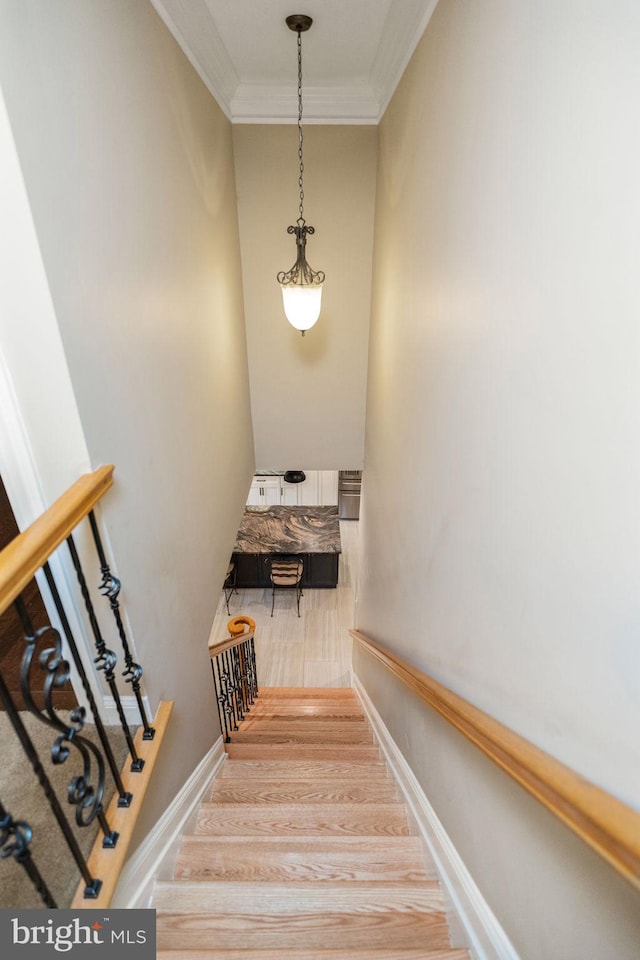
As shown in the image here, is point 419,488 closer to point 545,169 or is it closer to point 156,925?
point 545,169

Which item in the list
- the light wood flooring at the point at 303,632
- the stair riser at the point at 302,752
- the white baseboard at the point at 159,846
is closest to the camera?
the white baseboard at the point at 159,846

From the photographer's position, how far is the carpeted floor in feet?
4.39

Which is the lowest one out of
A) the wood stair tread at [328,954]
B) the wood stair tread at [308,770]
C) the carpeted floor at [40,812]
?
the wood stair tread at [308,770]

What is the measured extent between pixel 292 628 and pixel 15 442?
6178 millimetres

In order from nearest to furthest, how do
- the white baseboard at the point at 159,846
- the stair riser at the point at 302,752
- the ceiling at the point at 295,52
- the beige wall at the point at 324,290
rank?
1. the white baseboard at the point at 159,846
2. the ceiling at the point at 295,52
3. the stair riser at the point at 302,752
4. the beige wall at the point at 324,290

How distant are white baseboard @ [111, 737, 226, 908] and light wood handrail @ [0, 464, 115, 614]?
114 centimetres

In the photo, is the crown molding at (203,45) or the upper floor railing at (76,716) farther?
the crown molding at (203,45)

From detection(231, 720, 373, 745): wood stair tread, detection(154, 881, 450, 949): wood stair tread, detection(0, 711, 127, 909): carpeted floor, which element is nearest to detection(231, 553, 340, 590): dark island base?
detection(231, 720, 373, 745): wood stair tread

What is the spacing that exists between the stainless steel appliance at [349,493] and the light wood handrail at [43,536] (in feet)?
26.3

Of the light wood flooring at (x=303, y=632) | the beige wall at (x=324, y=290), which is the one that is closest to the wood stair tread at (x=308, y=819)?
the beige wall at (x=324, y=290)

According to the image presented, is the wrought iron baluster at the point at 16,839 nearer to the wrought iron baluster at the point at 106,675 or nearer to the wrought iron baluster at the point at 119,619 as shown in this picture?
the wrought iron baluster at the point at 106,675

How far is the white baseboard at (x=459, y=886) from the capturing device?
4.44ft

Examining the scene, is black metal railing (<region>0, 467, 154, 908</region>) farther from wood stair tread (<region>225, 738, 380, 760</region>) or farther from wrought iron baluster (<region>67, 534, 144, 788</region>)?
wood stair tread (<region>225, 738, 380, 760</region>)

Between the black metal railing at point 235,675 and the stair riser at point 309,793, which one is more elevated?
the stair riser at point 309,793
